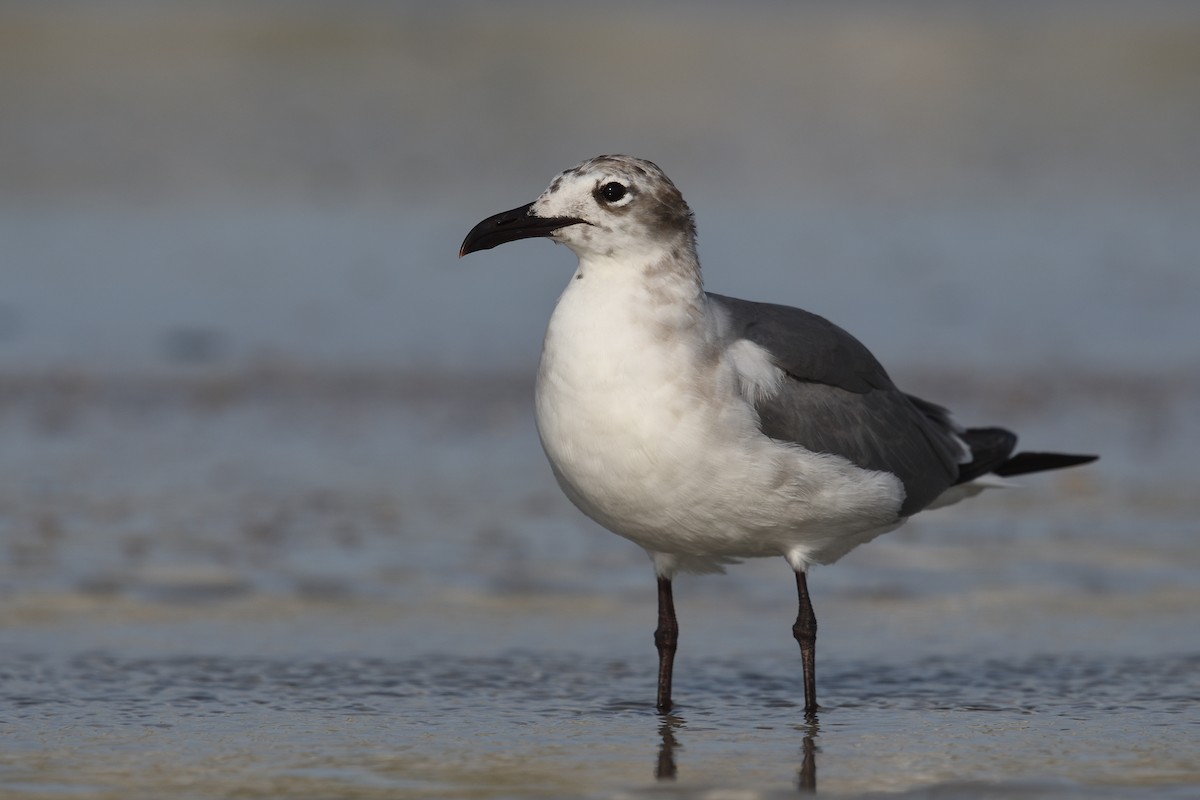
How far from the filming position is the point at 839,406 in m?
6.36

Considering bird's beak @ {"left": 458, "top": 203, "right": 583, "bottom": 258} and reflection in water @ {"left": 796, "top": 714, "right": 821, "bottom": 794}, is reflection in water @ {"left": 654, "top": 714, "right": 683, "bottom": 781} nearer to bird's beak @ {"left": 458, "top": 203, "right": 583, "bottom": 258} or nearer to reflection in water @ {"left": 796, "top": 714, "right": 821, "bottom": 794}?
reflection in water @ {"left": 796, "top": 714, "right": 821, "bottom": 794}

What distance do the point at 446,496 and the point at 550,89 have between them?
13254mm

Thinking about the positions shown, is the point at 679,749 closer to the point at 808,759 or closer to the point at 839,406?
the point at 808,759

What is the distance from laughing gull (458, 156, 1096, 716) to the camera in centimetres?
560

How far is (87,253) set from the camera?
46.5ft

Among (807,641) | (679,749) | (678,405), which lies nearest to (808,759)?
(679,749)

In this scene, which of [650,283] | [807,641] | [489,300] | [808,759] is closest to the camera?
[808,759]

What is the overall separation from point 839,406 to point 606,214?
3.61 feet

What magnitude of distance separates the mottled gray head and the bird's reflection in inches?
55.7

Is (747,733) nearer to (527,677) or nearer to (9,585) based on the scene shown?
(527,677)

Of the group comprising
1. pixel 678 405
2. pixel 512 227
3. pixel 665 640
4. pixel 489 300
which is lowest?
pixel 665 640

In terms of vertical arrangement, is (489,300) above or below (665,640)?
above

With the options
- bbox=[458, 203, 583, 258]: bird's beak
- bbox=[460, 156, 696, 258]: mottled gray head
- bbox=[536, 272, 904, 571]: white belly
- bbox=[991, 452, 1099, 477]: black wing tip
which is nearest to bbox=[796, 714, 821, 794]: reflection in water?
bbox=[536, 272, 904, 571]: white belly

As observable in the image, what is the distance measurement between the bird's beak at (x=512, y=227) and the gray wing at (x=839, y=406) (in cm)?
59
